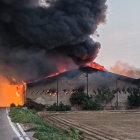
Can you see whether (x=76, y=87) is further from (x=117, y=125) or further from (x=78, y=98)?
(x=117, y=125)

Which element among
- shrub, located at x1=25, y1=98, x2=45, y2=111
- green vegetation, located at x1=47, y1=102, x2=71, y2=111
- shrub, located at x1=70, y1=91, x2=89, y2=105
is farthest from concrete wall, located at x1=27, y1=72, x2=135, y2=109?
green vegetation, located at x1=47, y1=102, x2=71, y2=111

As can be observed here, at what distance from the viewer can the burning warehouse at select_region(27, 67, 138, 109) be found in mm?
52281

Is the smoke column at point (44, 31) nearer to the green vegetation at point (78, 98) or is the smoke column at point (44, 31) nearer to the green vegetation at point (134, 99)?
the green vegetation at point (78, 98)

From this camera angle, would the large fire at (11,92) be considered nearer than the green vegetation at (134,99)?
Yes

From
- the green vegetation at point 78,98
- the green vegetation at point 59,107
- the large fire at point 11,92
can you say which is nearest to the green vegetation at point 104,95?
the green vegetation at point 78,98

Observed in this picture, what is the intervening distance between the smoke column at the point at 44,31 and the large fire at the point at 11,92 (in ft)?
4.84

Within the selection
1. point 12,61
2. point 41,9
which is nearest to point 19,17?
point 41,9

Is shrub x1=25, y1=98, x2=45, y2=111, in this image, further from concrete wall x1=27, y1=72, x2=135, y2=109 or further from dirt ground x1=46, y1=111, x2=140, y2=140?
dirt ground x1=46, y1=111, x2=140, y2=140

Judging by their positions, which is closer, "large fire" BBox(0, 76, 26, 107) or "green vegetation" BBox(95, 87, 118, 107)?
"green vegetation" BBox(95, 87, 118, 107)

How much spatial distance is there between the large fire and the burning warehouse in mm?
1211

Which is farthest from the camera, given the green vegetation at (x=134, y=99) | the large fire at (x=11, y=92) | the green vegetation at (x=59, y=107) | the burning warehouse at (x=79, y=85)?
the green vegetation at (x=134, y=99)

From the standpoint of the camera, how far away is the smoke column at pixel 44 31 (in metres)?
50.3

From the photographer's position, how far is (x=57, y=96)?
52594mm

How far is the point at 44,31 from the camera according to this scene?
50688 millimetres
